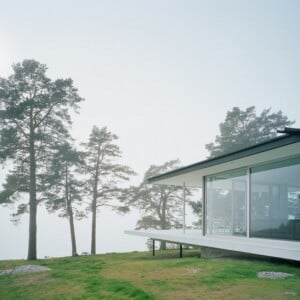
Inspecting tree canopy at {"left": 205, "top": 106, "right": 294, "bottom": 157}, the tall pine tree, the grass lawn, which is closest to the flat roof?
the grass lawn

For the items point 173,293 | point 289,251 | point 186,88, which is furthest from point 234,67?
point 173,293

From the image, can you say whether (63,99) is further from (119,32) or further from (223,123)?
(223,123)

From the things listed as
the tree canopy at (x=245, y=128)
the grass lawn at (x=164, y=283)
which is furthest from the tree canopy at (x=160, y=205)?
the grass lawn at (x=164, y=283)

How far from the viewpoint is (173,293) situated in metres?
6.78

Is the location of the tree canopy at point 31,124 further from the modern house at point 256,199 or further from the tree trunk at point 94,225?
the modern house at point 256,199

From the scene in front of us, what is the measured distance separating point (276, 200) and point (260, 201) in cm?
67

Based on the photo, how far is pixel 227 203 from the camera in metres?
12.6

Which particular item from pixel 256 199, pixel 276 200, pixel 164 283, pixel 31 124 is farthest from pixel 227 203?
pixel 31 124

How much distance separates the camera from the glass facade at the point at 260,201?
32.0 feet

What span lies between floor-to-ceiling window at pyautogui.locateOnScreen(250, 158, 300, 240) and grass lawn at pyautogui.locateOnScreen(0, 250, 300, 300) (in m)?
0.95

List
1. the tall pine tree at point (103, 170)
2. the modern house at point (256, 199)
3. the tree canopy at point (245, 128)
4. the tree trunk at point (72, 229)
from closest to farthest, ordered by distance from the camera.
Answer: the modern house at point (256, 199)
the tree trunk at point (72, 229)
the tall pine tree at point (103, 170)
the tree canopy at point (245, 128)

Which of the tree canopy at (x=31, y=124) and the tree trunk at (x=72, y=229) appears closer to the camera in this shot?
the tree canopy at (x=31, y=124)

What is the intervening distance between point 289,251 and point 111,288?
3948 mm

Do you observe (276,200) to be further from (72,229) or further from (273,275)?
(72,229)
